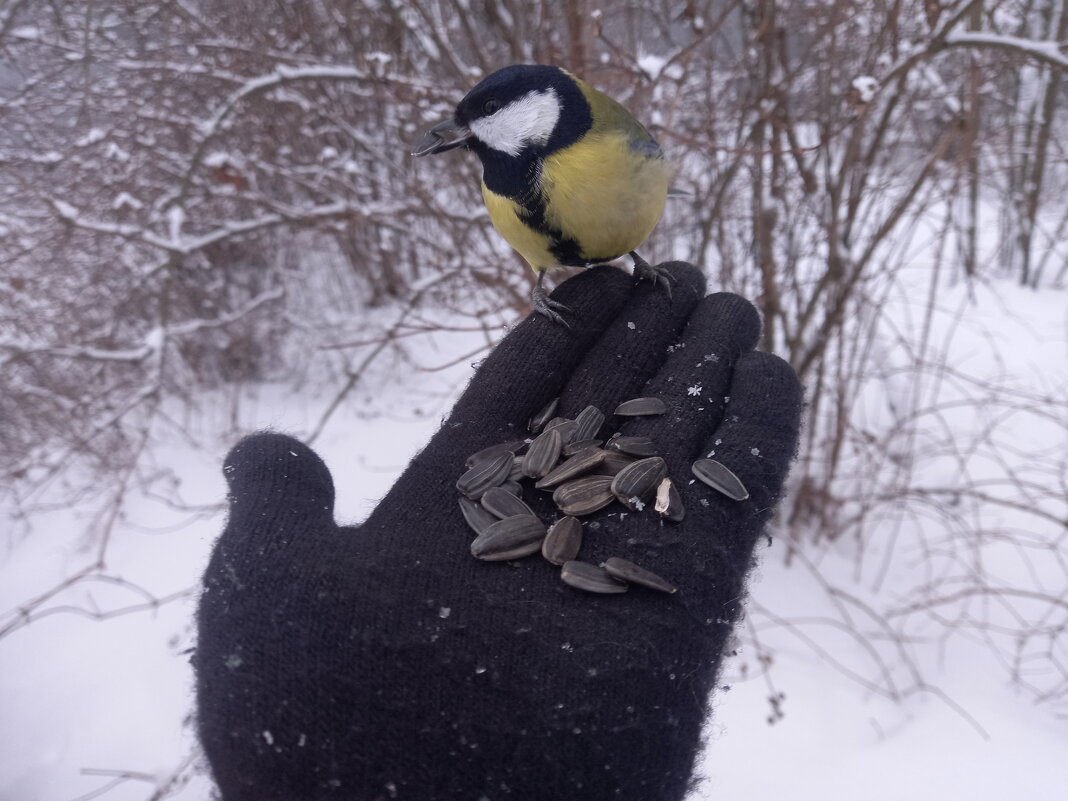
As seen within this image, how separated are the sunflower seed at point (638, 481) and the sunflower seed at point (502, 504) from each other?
0.54ft

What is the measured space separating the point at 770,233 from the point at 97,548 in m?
3.30

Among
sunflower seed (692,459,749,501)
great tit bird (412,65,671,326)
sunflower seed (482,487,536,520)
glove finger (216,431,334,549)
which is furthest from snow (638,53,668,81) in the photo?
glove finger (216,431,334,549)

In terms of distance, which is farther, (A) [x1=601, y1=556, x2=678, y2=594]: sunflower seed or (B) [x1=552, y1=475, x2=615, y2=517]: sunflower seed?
(B) [x1=552, y1=475, x2=615, y2=517]: sunflower seed

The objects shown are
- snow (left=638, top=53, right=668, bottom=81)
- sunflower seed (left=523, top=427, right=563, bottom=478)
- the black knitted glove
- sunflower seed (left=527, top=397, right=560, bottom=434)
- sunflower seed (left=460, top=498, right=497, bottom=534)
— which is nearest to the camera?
the black knitted glove

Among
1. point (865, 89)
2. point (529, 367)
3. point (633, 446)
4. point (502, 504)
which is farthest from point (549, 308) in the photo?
point (865, 89)

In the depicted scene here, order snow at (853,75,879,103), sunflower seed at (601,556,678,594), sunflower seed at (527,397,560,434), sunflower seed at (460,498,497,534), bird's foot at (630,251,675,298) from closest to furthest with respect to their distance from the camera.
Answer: sunflower seed at (601,556,678,594), sunflower seed at (460,498,497,534), sunflower seed at (527,397,560,434), bird's foot at (630,251,675,298), snow at (853,75,879,103)

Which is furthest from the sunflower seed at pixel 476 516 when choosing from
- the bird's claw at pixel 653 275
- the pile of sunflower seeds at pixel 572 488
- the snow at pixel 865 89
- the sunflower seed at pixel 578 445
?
the snow at pixel 865 89

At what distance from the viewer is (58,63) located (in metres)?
3.01

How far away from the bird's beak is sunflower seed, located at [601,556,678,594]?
894 millimetres

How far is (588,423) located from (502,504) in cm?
27

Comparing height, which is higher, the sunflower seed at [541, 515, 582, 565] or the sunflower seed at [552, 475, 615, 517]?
the sunflower seed at [552, 475, 615, 517]

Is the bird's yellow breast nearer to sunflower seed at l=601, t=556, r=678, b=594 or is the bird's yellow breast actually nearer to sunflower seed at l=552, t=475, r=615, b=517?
sunflower seed at l=552, t=475, r=615, b=517

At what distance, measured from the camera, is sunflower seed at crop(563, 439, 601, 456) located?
50.4 inches

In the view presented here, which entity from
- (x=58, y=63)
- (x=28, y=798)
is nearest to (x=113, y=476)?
(x=28, y=798)
